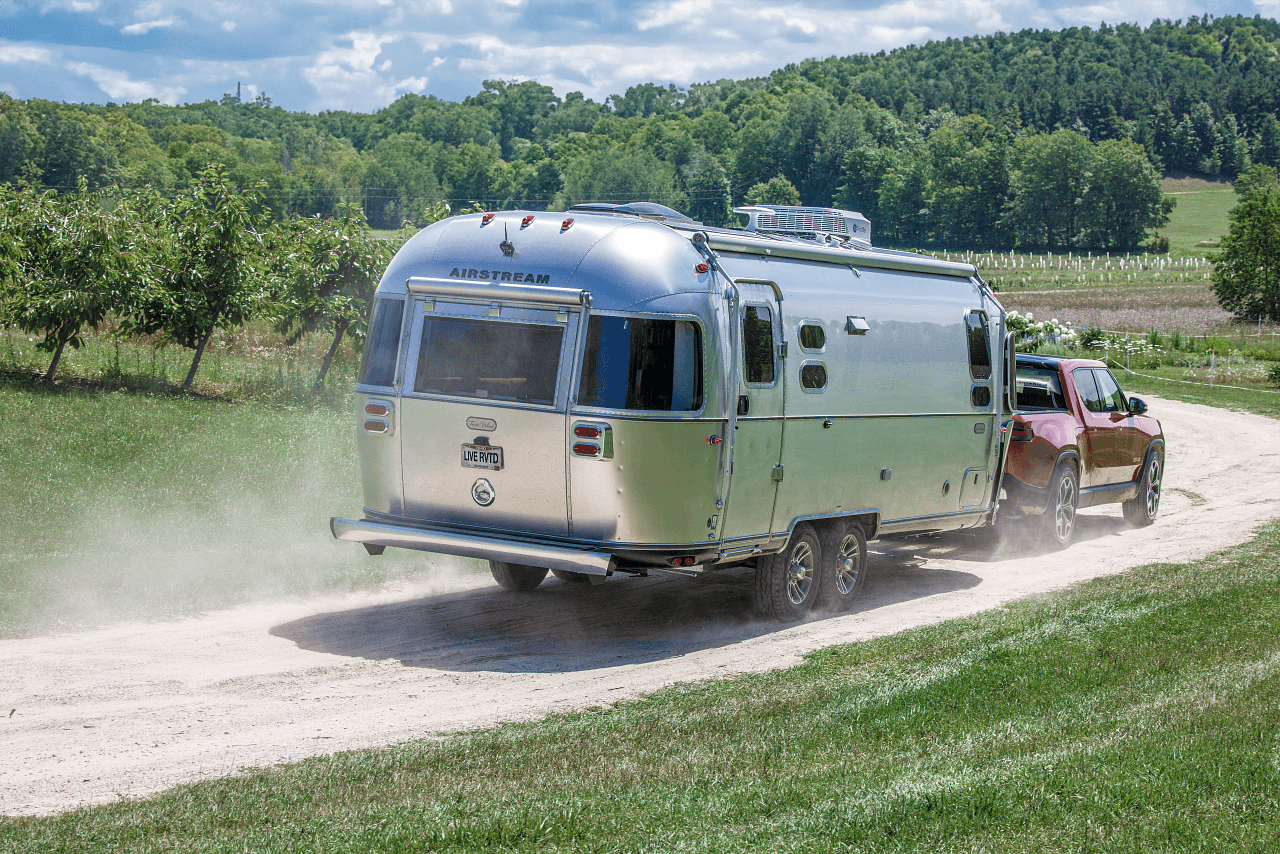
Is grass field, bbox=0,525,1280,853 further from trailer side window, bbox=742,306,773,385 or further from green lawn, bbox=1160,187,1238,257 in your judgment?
green lawn, bbox=1160,187,1238,257

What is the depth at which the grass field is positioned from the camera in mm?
5434

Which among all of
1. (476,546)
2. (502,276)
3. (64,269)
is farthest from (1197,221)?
(476,546)

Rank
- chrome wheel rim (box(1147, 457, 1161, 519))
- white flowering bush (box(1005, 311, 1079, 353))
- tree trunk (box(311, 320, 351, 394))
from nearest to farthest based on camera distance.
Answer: chrome wheel rim (box(1147, 457, 1161, 519)) → tree trunk (box(311, 320, 351, 394)) → white flowering bush (box(1005, 311, 1079, 353))

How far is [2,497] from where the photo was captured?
43.4 ft

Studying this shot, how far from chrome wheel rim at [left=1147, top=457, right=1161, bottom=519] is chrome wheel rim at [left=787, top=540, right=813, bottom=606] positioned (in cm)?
762

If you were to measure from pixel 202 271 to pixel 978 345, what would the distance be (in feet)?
48.9

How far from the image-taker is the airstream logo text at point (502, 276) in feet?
30.5

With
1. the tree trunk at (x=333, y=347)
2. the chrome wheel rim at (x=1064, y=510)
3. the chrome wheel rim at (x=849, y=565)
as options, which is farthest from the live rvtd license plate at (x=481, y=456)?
the tree trunk at (x=333, y=347)

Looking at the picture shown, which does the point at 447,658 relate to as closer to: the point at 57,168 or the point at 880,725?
the point at 880,725

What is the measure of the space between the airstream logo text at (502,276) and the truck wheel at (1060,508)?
7640 mm

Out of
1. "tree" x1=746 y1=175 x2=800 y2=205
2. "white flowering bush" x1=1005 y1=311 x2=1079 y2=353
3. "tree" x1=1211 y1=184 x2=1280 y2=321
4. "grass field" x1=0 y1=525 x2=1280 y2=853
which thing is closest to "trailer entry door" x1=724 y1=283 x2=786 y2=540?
"grass field" x1=0 y1=525 x2=1280 y2=853

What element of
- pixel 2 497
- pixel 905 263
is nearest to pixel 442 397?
pixel 905 263

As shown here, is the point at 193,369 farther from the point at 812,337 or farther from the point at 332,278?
the point at 812,337

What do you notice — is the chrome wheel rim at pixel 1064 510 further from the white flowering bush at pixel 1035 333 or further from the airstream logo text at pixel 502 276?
the white flowering bush at pixel 1035 333
